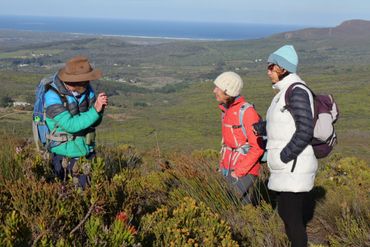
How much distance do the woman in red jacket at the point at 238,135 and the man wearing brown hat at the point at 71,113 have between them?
922 mm

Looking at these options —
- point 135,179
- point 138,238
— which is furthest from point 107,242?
point 135,179

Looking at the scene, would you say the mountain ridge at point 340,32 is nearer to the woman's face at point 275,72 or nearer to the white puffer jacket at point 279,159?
the woman's face at point 275,72

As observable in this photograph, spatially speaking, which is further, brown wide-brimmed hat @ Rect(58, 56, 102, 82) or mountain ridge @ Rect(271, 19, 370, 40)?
mountain ridge @ Rect(271, 19, 370, 40)

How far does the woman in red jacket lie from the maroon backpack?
0.63m

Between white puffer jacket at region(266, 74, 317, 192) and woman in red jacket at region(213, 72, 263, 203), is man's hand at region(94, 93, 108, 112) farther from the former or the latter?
white puffer jacket at region(266, 74, 317, 192)

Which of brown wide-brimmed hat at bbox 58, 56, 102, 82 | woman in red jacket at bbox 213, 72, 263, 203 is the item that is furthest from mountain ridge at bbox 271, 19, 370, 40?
brown wide-brimmed hat at bbox 58, 56, 102, 82

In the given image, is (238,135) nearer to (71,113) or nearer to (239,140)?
(239,140)

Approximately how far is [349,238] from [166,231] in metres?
1.45

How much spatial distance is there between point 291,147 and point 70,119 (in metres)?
1.51

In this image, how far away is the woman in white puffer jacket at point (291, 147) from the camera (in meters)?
3.03

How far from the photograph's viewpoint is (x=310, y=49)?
494ft

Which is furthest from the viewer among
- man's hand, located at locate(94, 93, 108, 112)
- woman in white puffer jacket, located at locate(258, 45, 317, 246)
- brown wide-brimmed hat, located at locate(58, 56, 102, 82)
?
brown wide-brimmed hat, located at locate(58, 56, 102, 82)

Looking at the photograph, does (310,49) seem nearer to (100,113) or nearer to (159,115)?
(159,115)

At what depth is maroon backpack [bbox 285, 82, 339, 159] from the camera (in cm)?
306
